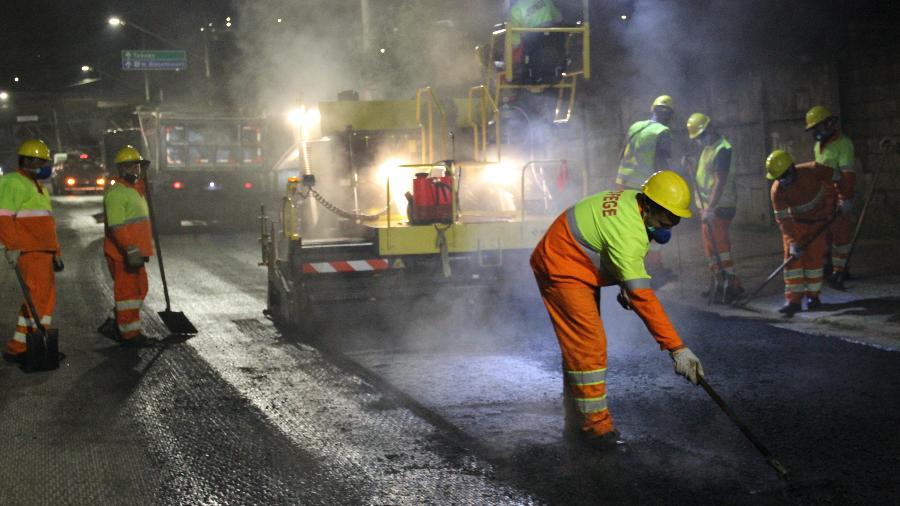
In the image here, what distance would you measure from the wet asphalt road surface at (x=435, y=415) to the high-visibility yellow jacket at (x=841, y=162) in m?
2.17

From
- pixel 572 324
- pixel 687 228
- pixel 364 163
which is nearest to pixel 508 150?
pixel 364 163

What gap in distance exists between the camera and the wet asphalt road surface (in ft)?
14.7

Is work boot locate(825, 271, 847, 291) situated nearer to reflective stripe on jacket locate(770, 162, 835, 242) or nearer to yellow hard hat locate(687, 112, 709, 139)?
reflective stripe on jacket locate(770, 162, 835, 242)

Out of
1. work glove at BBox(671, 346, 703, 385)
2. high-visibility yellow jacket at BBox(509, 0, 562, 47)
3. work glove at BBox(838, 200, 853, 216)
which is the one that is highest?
high-visibility yellow jacket at BBox(509, 0, 562, 47)

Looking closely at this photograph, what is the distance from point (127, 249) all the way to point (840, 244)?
6759 millimetres

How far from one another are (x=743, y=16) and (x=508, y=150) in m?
6.26

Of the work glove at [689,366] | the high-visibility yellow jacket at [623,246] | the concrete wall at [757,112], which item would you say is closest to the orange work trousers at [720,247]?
the concrete wall at [757,112]

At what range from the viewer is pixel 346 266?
8.52 meters

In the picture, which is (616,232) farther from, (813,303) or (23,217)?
(23,217)

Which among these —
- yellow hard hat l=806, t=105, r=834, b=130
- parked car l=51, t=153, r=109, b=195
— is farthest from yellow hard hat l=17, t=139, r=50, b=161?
parked car l=51, t=153, r=109, b=195

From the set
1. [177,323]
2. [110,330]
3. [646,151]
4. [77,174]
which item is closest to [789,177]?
[646,151]

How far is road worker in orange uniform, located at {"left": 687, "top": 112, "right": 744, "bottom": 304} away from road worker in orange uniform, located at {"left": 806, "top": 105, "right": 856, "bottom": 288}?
41.2 inches

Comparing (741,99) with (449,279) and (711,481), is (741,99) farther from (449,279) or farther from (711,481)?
(711,481)

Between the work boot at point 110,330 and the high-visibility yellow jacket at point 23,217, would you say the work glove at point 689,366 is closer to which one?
the high-visibility yellow jacket at point 23,217
